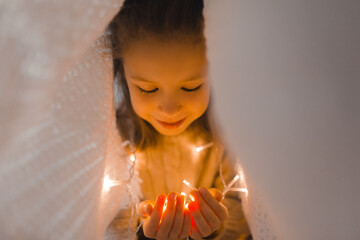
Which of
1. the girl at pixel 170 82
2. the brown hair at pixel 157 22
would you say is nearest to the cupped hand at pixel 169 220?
the girl at pixel 170 82

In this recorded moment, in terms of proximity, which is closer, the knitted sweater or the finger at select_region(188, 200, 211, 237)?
the finger at select_region(188, 200, 211, 237)

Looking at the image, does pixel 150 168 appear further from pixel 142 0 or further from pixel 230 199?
pixel 142 0

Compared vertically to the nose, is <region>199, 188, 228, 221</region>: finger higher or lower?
lower

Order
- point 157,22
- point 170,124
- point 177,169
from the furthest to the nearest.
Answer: point 177,169
point 170,124
point 157,22

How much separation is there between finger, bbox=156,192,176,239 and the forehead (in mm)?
193

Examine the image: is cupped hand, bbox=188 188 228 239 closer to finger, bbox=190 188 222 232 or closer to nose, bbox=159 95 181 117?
finger, bbox=190 188 222 232

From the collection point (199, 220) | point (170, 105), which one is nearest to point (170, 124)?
point (170, 105)

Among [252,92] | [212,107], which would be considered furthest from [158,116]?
[252,92]

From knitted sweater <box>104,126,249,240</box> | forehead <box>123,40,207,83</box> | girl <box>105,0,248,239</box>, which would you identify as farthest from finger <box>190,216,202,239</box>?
forehead <box>123,40,207,83</box>

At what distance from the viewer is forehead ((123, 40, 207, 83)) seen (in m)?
0.49

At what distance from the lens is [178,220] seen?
520 mm

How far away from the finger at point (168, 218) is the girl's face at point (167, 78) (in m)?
0.14

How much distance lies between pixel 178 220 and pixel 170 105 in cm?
18

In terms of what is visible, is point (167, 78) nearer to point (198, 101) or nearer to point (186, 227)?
point (198, 101)
